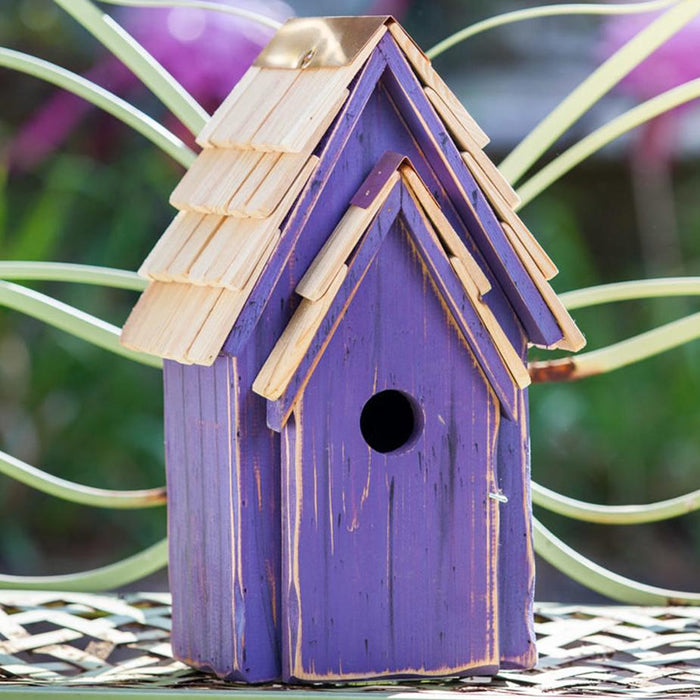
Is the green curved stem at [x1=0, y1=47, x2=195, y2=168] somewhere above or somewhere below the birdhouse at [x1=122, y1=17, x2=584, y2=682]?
above

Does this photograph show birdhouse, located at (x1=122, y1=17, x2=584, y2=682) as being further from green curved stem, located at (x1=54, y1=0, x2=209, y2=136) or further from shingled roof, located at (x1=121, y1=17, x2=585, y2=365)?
green curved stem, located at (x1=54, y1=0, x2=209, y2=136)

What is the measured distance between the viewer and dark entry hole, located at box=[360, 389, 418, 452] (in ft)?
3.23

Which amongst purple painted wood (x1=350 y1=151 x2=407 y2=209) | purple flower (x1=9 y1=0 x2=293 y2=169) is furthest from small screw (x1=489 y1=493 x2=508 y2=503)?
purple flower (x1=9 y1=0 x2=293 y2=169)

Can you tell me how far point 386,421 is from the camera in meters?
1.01

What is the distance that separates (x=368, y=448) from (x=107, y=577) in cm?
33

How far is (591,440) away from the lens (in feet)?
7.93

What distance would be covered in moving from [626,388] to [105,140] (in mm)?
985

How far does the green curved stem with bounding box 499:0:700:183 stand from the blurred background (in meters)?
0.95

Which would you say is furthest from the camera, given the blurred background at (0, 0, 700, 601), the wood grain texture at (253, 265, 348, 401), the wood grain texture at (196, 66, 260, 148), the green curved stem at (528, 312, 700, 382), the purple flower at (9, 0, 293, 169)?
the blurred background at (0, 0, 700, 601)

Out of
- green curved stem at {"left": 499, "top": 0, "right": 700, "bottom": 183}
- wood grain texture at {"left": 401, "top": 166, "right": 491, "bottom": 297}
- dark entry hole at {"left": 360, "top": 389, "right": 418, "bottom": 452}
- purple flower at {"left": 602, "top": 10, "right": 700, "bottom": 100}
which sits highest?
purple flower at {"left": 602, "top": 10, "right": 700, "bottom": 100}

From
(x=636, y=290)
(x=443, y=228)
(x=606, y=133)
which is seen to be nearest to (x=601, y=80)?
(x=606, y=133)

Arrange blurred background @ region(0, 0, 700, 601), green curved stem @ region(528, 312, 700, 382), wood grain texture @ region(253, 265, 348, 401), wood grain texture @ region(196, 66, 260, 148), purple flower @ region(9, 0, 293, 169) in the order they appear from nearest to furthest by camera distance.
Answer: wood grain texture @ region(253, 265, 348, 401), wood grain texture @ region(196, 66, 260, 148), green curved stem @ region(528, 312, 700, 382), purple flower @ region(9, 0, 293, 169), blurred background @ region(0, 0, 700, 601)

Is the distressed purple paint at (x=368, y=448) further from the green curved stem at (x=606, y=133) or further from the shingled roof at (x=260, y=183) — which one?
the green curved stem at (x=606, y=133)

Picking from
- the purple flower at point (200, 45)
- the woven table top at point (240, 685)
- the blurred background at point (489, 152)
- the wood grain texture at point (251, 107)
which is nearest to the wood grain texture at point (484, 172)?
the wood grain texture at point (251, 107)
